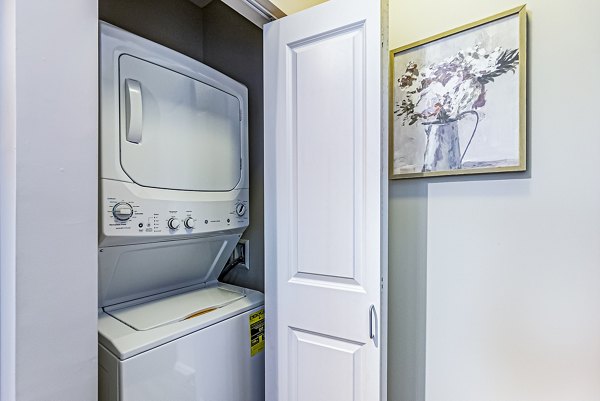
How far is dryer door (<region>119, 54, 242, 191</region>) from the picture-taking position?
3.86 feet

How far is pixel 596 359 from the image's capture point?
0.98m

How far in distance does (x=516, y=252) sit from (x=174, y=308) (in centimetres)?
141

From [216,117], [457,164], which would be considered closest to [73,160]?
[216,117]

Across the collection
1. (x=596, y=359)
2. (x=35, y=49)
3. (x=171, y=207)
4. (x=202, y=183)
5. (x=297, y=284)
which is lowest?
(x=596, y=359)

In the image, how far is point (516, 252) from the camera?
3.62ft

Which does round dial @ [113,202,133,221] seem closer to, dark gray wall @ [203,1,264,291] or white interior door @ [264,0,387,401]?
white interior door @ [264,0,387,401]

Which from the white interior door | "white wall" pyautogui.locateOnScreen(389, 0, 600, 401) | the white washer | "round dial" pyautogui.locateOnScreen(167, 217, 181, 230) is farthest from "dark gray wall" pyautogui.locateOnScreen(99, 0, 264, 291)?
"white wall" pyautogui.locateOnScreen(389, 0, 600, 401)

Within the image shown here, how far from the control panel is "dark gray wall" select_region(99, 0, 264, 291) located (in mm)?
184

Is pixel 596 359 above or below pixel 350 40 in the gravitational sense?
below

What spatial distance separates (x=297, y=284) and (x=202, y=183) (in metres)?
0.66

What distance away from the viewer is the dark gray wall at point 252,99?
1.76 m

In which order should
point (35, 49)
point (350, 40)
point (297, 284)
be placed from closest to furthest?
point (35, 49)
point (350, 40)
point (297, 284)

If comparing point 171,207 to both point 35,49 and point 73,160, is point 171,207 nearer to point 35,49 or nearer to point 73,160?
point 73,160

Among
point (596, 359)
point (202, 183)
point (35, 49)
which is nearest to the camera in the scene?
point (35, 49)
